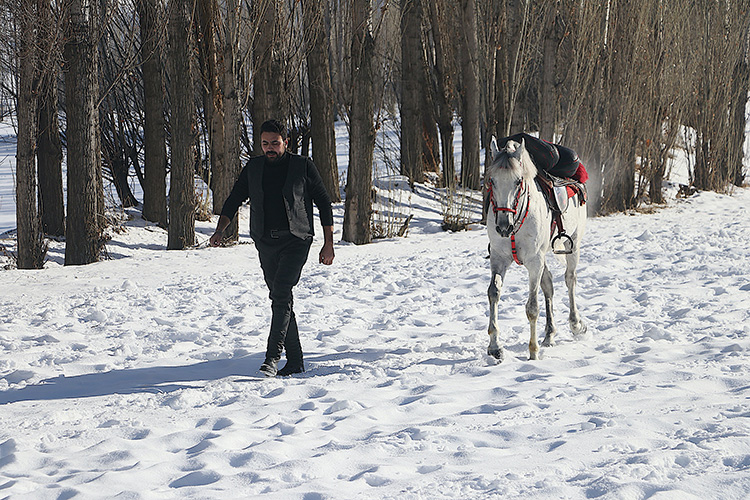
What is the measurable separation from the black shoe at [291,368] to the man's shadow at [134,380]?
0.67ft

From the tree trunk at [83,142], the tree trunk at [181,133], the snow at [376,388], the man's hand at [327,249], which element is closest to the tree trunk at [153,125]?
the tree trunk at [181,133]

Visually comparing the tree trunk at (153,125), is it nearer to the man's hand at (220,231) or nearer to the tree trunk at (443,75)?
the tree trunk at (443,75)

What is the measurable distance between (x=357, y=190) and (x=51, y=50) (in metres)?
5.49

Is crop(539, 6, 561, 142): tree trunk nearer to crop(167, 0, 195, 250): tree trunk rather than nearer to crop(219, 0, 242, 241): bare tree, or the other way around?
crop(219, 0, 242, 241): bare tree

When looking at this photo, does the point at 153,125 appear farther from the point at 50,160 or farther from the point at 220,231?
the point at 220,231

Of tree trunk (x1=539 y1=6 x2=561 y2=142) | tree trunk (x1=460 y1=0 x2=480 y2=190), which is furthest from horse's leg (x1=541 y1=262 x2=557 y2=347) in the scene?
tree trunk (x1=460 y1=0 x2=480 y2=190)

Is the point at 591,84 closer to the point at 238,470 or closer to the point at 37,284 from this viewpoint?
the point at 37,284

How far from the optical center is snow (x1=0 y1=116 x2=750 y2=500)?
12.5ft

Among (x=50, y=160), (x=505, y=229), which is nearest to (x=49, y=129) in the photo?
(x=50, y=160)

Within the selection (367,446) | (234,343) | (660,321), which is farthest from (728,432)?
(234,343)

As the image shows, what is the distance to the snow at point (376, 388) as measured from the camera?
3820 millimetres

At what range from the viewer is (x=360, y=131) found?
13.7m

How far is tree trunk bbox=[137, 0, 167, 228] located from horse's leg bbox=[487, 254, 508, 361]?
9586mm

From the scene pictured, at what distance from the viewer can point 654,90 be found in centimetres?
1894
